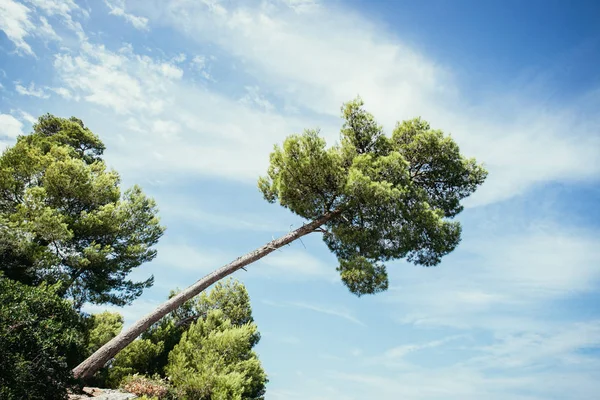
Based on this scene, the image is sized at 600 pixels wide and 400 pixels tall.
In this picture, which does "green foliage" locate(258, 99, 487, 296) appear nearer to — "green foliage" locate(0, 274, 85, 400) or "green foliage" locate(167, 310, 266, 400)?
"green foliage" locate(167, 310, 266, 400)

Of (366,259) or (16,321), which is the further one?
(366,259)

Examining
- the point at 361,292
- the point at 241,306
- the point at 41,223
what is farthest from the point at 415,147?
the point at 41,223

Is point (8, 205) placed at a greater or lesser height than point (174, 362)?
greater

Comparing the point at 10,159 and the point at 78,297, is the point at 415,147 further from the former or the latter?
the point at 10,159

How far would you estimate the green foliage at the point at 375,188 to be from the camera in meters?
14.8

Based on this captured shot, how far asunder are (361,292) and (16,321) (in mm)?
11328

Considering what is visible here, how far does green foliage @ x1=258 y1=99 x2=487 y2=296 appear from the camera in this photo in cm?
1477

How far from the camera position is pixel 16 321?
8.61 metres

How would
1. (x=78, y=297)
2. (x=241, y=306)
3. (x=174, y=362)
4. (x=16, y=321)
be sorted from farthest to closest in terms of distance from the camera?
(x=241, y=306) → (x=78, y=297) → (x=174, y=362) → (x=16, y=321)

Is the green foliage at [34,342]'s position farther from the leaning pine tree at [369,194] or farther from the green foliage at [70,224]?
the green foliage at [70,224]

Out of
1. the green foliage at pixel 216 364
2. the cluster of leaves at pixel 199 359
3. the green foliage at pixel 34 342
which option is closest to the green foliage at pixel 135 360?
the cluster of leaves at pixel 199 359

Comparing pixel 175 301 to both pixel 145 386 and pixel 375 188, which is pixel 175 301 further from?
pixel 375 188

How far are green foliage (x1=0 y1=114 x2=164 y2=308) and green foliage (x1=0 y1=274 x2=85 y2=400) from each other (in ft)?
24.8

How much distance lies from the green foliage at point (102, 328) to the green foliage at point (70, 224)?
1.54 meters
